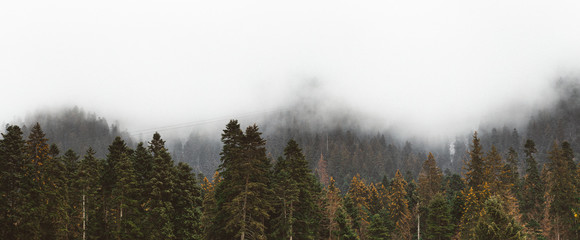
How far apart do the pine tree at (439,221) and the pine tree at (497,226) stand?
35049 mm

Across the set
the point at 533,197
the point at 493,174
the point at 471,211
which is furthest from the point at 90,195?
the point at 533,197

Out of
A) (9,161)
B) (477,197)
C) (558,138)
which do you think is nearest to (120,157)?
(9,161)

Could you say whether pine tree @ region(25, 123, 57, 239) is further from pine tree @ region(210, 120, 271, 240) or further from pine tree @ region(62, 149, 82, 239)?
pine tree @ region(210, 120, 271, 240)

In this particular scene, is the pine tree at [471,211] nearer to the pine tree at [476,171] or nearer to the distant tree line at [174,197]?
the distant tree line at [174,197]

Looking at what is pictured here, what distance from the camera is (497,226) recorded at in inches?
1415

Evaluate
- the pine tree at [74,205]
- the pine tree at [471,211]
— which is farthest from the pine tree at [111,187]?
the pine tree at [471,211]

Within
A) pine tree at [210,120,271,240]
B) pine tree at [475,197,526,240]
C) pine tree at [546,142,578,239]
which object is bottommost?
pine tree at [546,142,578,239]

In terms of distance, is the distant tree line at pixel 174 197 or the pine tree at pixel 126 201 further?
the pine tree at pixel 126 201

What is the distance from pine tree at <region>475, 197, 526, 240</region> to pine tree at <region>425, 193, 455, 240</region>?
115ft

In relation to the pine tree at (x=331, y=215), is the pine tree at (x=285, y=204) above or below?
above

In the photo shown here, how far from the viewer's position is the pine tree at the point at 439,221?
7069 centimetres

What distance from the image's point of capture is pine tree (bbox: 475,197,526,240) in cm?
3500

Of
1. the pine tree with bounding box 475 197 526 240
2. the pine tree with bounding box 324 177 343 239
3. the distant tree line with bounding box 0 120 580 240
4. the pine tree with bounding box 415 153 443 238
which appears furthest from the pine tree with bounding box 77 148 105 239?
the pine tree with bounding box 415 153 443 238

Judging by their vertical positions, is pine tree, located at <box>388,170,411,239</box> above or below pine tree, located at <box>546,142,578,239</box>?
below
